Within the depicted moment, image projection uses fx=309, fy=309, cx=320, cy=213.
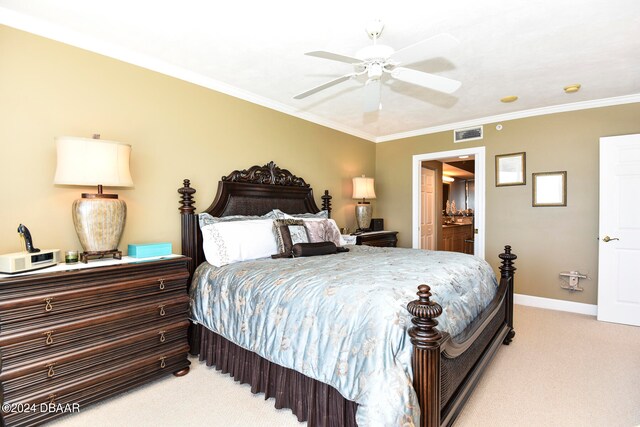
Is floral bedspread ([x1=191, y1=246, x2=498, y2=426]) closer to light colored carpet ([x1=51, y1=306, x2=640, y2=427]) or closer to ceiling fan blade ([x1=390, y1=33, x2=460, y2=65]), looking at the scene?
light colored carpet ([x1=51, y1=306, x2=640, y2=427])

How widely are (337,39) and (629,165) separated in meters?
3.68

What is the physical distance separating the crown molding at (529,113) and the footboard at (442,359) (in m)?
3.05

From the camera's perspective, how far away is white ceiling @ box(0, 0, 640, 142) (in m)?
2.08

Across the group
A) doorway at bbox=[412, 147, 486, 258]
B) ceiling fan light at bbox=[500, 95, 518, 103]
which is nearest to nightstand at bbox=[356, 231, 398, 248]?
doorway at bbox=[412, 147, 486, 258]

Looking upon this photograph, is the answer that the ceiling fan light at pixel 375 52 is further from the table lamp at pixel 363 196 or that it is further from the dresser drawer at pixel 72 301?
the table lamp at pixel 363 196

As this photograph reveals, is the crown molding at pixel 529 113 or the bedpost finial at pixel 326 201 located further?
the bedpost finial at pixel 326 201

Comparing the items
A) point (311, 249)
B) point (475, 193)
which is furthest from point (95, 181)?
point (475, 193)

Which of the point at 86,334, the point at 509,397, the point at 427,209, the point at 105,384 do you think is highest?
the point at 427,209

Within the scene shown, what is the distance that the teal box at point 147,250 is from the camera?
2438 millimetres

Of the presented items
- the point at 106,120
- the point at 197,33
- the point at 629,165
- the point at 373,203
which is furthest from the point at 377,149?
the point at 106,120

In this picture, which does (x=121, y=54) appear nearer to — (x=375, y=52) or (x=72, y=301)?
(x=72, y=301)

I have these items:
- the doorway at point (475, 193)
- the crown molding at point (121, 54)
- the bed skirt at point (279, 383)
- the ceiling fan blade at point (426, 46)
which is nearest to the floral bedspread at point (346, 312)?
the bed skirt at point (279, 383)

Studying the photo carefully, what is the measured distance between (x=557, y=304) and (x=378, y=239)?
250 cm

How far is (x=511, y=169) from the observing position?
4.45 m
